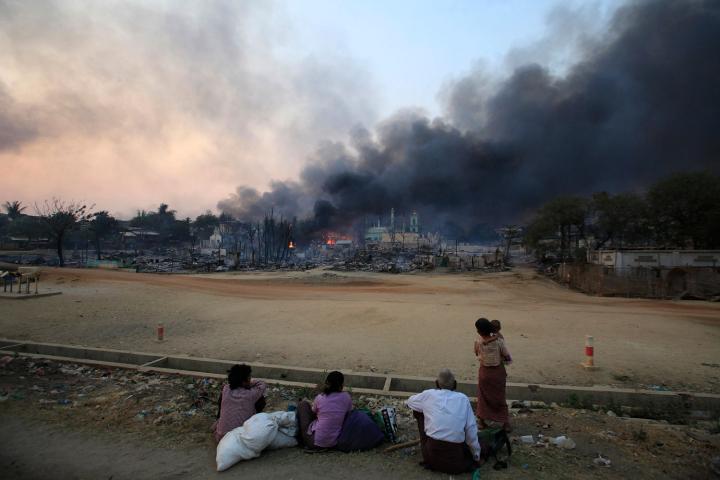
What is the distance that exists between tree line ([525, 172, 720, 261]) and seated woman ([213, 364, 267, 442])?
41.0 metres

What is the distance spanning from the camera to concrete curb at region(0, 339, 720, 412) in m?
6.84

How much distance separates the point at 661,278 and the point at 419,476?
2404cm

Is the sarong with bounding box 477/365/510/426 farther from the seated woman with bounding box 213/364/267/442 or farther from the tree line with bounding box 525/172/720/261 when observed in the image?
the tree line with bounding box 525/172/720/261

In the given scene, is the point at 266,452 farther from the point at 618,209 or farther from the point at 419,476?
the point at 618,209

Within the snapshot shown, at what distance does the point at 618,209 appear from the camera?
135ft

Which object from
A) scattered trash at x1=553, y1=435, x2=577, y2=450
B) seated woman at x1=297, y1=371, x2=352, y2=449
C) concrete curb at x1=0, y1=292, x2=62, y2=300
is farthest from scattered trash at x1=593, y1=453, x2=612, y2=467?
concrete curb at x1=0, y1=292, x2=62, y2=300

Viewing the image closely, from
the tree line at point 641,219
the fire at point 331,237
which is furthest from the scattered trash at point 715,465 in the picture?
the fire at point 331,237

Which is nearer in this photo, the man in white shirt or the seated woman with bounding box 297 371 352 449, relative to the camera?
the man in white shirt

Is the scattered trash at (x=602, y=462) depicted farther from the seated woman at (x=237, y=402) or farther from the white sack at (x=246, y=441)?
the seated woman at (x=237, y=402)

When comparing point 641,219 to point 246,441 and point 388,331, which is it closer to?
point 388,331

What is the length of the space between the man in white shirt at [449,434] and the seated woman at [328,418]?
1.08 metres

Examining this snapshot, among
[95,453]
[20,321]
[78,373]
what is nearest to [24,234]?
[20,321]

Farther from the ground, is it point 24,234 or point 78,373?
point 24,234

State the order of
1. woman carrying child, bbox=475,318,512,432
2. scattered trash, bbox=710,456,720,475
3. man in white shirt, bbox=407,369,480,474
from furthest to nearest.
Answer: woman carrying child, bbox=475,318,512,432 → scattered trash, bbox=710,456,720,475 → man in white shirt, bbox=407,369,480,474
